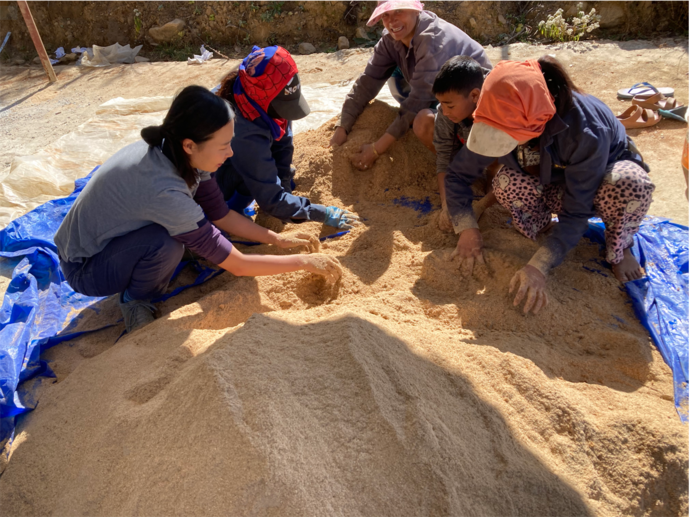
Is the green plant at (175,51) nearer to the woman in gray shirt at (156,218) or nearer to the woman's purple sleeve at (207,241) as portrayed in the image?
the woman in gray shirt at (156,218)

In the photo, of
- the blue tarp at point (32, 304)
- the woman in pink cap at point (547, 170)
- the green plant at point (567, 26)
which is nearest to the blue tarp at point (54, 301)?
the blue tarp at point (32, 304)

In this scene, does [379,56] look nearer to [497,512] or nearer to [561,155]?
[561,155]

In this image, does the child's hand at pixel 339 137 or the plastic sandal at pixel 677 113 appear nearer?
the child's hand at pixel 339 137

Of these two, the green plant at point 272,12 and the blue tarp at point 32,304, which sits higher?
the green plant at point 272,12

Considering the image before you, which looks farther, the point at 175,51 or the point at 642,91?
the point at 175,51

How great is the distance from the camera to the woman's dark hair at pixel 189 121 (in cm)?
161

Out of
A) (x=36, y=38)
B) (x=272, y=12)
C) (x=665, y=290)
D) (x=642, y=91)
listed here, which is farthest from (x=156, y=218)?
(x=272, y=12)

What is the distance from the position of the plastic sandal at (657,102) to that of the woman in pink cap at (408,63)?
1.57 meters

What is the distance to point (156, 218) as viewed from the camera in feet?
5.83

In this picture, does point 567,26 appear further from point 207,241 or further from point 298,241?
point 207,241

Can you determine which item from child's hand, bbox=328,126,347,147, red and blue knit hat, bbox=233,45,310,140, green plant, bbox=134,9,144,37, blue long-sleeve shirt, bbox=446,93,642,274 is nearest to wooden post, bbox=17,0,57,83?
green plant, bbox=134,9,144,37

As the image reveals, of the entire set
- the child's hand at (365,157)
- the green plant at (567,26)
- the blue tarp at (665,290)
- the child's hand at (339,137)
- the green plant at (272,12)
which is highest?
the green plant at (272,12)

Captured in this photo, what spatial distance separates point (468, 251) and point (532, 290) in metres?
0.34

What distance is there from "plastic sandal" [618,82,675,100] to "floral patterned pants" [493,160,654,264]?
6.84ft
